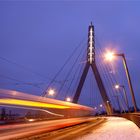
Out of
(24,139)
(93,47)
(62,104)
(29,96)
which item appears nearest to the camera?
(24,139)

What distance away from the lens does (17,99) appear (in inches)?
1046

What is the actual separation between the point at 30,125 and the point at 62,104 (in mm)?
13640

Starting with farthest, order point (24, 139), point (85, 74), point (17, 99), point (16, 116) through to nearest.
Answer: point (85, 74) → point (16, 116) → point (17, 99) → point (24, 139)

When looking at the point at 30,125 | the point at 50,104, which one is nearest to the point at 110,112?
the point at 50,104

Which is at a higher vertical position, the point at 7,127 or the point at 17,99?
the point at 17,99

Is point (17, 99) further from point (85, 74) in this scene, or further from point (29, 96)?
point (85, 74)

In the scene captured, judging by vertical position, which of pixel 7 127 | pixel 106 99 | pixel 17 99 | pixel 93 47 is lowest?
pixel 7 127

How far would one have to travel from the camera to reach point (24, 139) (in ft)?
65.5

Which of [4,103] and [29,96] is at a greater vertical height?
[29,96]

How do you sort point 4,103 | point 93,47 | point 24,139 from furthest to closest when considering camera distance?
point 93,47 → point 4,103 → point 24,139

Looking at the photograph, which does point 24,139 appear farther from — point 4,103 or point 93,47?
point 93,47

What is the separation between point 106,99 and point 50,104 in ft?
164

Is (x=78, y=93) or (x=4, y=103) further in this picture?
(x=78, y=93)

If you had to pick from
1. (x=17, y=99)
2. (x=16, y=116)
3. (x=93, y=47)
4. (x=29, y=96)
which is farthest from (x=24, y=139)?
(x=93, y=47)
